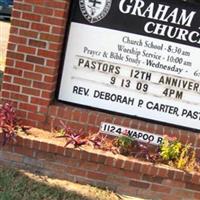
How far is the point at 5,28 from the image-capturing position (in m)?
20.0

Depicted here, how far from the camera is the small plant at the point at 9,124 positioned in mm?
5496

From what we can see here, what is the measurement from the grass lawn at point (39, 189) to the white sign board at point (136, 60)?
86cm

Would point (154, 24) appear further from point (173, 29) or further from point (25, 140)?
point (25, 140)

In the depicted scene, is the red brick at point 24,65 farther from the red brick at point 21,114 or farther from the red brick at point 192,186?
the red brick at point 192,186

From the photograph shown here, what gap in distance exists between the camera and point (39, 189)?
5.27m

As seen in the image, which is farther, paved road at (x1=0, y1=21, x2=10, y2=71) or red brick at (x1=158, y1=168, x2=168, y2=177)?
paved road at (x1=0, y1=21, x2=10, y2=71)

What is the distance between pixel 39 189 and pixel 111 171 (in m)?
0.71

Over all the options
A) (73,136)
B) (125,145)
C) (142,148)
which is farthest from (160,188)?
(73,136)

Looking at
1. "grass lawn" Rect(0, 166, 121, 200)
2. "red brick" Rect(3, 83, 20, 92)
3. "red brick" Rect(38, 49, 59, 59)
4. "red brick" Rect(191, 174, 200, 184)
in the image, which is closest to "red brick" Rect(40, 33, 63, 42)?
"red brick" Rect(38, 49, 59, 59)

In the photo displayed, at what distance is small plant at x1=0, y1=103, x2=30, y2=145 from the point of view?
18.0 ft

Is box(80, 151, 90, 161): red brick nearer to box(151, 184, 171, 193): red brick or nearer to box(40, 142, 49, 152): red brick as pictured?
box(40, 142, 49, 152): red brick

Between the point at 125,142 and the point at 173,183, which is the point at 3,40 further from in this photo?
the point at 173,183

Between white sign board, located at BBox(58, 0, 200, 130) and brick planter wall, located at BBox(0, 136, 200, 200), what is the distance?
61 cm

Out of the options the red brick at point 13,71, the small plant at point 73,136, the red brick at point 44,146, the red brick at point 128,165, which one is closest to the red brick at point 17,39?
the red brick at point 13,71
